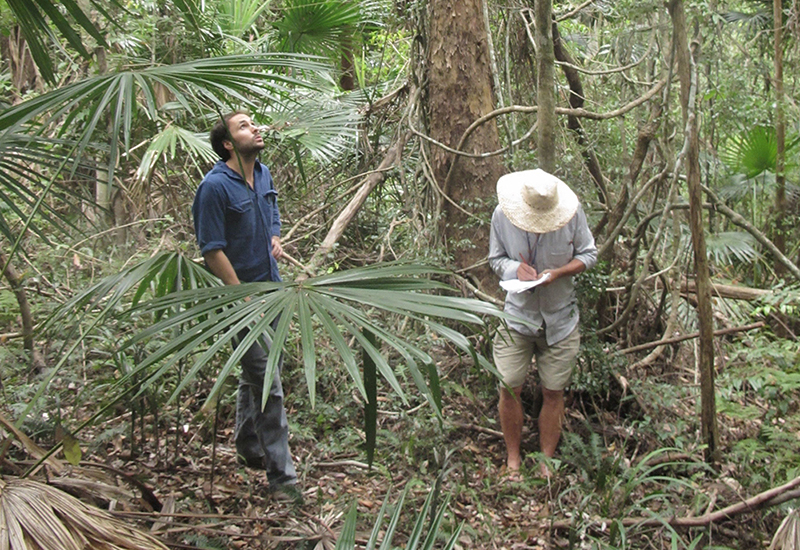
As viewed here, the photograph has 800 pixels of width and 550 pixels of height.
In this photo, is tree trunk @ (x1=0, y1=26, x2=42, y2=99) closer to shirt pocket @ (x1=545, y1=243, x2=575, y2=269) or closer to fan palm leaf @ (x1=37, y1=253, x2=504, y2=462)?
shirt pocket @ (x1=545, y1=243, x2=575, y2=269)

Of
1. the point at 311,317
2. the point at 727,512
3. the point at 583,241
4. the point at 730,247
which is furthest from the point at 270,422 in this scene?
the point at 730,247

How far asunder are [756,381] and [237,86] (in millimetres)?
3213

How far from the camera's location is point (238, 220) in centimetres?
331

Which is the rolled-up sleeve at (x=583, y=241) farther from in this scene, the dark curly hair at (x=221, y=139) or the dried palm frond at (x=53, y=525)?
the dried palm frond at (x=53, y=525)

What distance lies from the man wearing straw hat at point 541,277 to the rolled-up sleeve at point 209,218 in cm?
144

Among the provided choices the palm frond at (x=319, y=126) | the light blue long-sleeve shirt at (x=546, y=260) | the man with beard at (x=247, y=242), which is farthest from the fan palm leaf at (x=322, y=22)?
the light blue long-sleeve shirt at (x=546, y=260)

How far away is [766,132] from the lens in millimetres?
6559

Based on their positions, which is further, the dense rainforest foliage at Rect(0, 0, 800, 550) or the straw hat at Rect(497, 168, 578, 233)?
the straw hat at Rect(497, 168, 578, 233)

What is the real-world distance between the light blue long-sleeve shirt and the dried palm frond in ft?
7.29

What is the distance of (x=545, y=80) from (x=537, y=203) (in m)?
0.65

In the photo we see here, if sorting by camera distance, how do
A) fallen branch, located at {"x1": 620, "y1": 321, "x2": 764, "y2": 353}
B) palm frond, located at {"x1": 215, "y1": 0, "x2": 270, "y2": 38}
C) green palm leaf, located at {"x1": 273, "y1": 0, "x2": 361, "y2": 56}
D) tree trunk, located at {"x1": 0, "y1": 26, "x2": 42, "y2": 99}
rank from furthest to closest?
tree trunk, located at {"x1": 0, "y1": 26, "x2": 42, "y2": 99} → palm frond, located at {"x1": 215, "y1": 0, "x2": 270, "y2": 38} → green palm leaf, located at {"x1": 273, "y1": 0, "x2": 361, "y2": 56} → fallen branch, located at {"x1": 620, "y1": 321, "x2": 764, "y2": 353}

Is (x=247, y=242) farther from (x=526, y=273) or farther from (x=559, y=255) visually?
(x=559, y=255)

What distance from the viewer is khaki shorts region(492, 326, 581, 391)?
12.4 feet

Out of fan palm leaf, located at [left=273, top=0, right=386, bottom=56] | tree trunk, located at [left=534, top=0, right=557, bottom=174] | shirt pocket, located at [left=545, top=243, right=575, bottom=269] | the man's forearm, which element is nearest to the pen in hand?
shirt pocket, located at [left=545, top=243, right=575, bottom=269]
